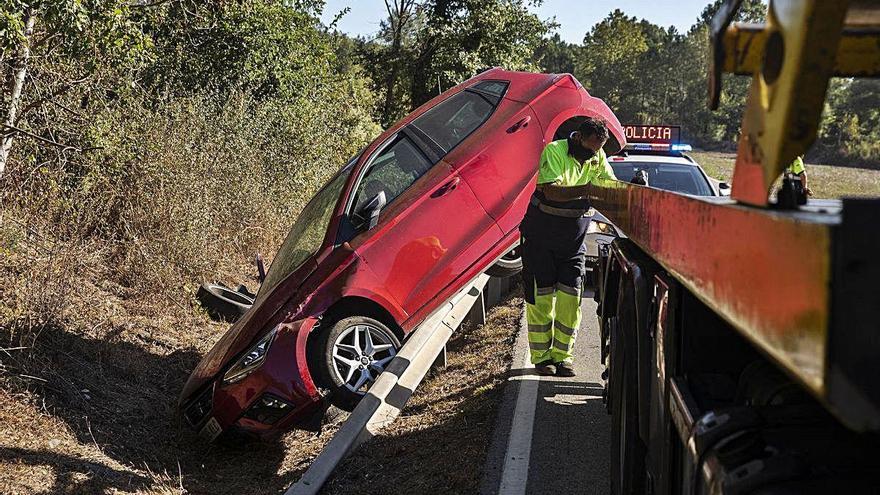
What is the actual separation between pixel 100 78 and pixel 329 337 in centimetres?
367

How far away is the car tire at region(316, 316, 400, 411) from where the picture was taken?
6445 mm

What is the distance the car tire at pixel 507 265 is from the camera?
28.8 ft

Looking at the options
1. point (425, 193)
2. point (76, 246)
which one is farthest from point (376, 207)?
point (76, 246)

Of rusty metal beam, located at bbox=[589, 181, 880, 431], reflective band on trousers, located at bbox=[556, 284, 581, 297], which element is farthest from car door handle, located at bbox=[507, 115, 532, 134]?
rusty metal beam, located at bbox=[589, 181, 880, 431]

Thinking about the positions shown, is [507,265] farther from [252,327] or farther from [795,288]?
[795,288]

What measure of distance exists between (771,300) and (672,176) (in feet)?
31.0

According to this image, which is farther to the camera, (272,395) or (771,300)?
(272,395)

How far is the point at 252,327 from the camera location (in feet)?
21.9

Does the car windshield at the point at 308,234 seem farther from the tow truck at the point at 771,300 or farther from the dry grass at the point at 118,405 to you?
the tow truck at the point at 771,300

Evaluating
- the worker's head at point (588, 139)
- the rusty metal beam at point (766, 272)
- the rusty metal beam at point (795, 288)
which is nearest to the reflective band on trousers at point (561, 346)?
the worker's head at point (588, 139)

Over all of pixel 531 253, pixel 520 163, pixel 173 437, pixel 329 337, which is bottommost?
pixel 173 437

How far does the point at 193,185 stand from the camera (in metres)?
10.6

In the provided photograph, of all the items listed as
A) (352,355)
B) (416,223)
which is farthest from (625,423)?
(416,223)

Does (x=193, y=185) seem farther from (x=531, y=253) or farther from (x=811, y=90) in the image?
(x=811, y=90)
